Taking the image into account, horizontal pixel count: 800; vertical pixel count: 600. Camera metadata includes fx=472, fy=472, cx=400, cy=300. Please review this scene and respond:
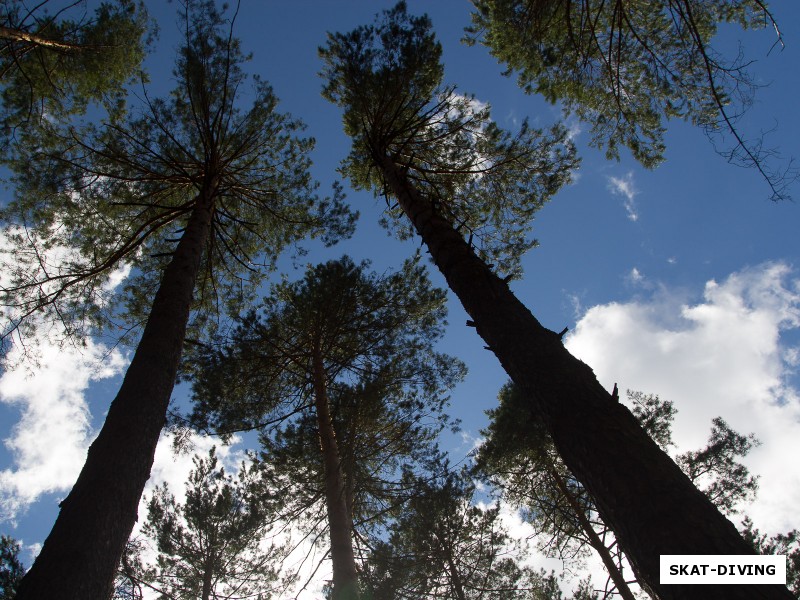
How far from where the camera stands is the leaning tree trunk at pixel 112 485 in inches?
105

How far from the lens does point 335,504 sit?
7.33 m

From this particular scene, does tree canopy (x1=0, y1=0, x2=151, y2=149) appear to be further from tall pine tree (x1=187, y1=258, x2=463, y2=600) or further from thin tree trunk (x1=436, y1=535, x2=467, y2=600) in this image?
thin tree trunk (x1=436, y1=535, x2=467, y2=600)

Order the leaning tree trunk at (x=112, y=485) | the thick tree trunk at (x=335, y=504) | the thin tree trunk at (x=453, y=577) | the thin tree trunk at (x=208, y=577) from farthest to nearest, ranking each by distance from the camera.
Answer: the thin tree trunk at (x=208, y=577) < the thin tree trunk at (x=453, y=577) < the thick tree trunk at (x=335, y=504) < the leaning tree trunk at (x=112, y=485)

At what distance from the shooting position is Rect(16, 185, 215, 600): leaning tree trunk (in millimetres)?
2680

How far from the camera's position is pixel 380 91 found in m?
9.14

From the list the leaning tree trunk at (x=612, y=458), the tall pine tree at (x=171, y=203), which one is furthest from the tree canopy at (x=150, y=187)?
the leaning tree trunk at (x=612, y=458)

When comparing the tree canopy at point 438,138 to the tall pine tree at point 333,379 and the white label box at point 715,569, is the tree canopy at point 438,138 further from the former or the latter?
the white label box at point 715,569

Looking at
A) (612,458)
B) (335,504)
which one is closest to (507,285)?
(612,458)

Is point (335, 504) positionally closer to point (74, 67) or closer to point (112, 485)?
point (112, 485)

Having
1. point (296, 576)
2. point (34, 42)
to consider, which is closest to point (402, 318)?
point (296, 576)

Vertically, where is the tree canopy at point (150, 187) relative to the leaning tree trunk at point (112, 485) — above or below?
above

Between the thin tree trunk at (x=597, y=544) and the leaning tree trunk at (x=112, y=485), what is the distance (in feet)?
25.8

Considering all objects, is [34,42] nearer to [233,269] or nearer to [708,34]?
[233,269]

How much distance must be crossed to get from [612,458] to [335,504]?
227 inches
